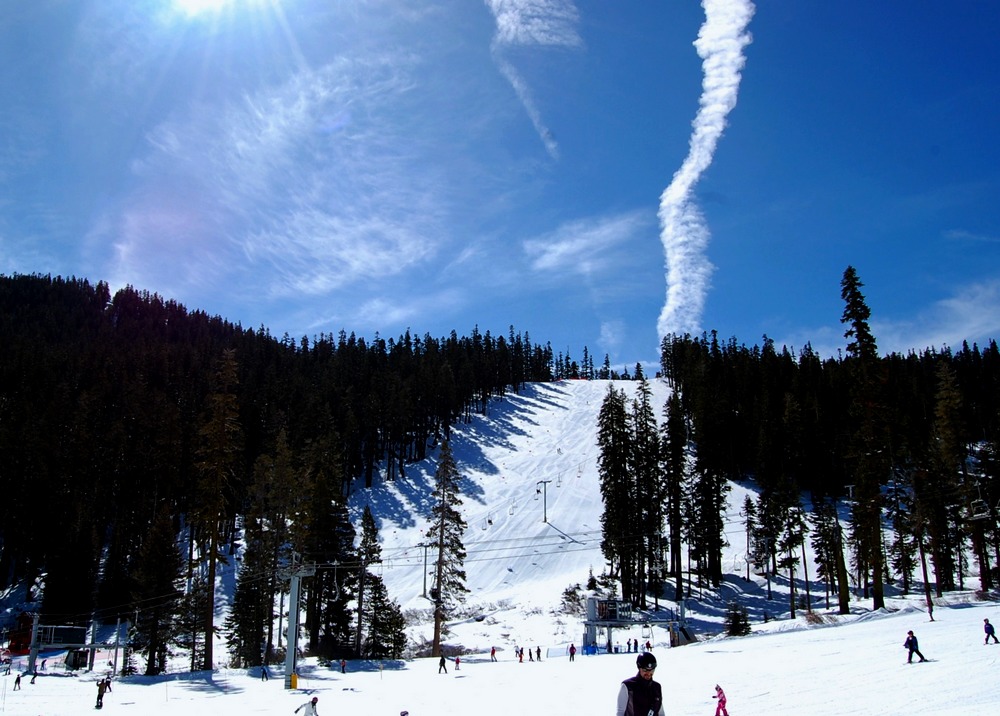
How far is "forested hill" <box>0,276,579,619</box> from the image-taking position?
60.9m

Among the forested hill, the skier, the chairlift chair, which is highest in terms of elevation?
the forested hill

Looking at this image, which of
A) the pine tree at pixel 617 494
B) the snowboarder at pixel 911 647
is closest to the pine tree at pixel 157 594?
the pine tree at pixel 617 494

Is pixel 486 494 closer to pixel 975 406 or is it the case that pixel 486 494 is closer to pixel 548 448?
pixel 548 448

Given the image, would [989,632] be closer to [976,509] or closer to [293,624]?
[293,624]

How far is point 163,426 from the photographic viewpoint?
249 ft

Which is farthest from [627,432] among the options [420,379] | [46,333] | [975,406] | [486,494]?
[46,333]

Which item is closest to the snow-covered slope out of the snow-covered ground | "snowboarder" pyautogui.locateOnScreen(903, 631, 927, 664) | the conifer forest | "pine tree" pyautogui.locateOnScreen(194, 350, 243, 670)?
the snow-covered ground

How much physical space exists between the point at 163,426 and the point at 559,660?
54.3m

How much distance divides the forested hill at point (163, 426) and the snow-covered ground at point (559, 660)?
1219cm

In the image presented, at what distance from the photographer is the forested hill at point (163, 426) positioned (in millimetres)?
60938

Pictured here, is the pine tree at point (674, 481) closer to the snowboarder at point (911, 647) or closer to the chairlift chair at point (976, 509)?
the chairlift chair at point (976, 509)

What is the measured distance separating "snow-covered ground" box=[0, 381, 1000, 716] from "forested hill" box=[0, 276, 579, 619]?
40.0 ft

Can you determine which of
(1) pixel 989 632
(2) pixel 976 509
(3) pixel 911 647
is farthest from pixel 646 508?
(3) pixel 911 647

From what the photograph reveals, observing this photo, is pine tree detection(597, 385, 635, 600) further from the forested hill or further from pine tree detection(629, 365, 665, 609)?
the forested hill
